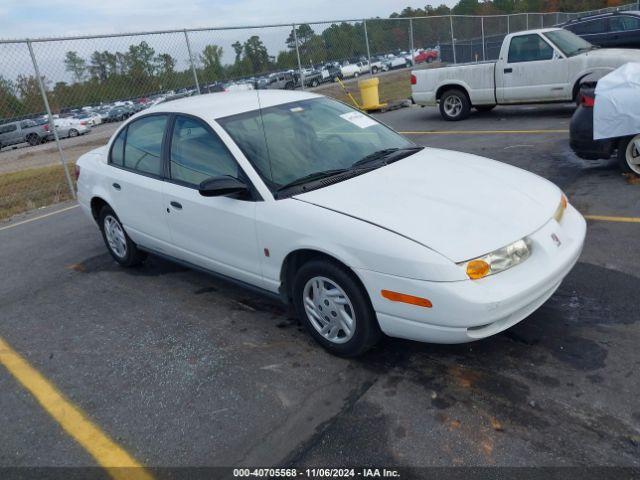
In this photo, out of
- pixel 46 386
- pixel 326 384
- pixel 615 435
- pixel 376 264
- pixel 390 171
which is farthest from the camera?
pixel 390 171

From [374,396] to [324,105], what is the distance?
2.58 meters

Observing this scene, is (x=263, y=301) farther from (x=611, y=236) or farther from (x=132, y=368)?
(x=611, y=236)

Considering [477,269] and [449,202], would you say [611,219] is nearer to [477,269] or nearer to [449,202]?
[449,202]

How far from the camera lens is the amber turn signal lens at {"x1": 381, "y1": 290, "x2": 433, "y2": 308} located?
3023mm

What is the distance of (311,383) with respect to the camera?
3.38m

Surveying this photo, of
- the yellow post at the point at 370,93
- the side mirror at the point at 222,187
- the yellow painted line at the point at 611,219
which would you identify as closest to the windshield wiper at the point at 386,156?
the side mirror at the point at 222,187

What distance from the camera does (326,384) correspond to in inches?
132

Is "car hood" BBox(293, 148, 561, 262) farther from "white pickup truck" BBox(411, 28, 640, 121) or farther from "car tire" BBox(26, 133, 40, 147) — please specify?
"car tire" BBox(26, 133, 40, 147)

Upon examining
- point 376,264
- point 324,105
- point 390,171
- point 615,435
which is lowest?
point 615,435

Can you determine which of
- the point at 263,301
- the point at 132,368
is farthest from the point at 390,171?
the point at 132,368

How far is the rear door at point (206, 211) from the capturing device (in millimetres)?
3900

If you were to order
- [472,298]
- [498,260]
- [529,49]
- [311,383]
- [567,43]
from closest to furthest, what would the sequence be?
1. [472,298]
2. [498,260]
3. [311,383]
4. [567,43]
5. [529,49]

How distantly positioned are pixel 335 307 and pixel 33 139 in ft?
80.9

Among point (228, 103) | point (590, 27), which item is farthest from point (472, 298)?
point (590, 27)
